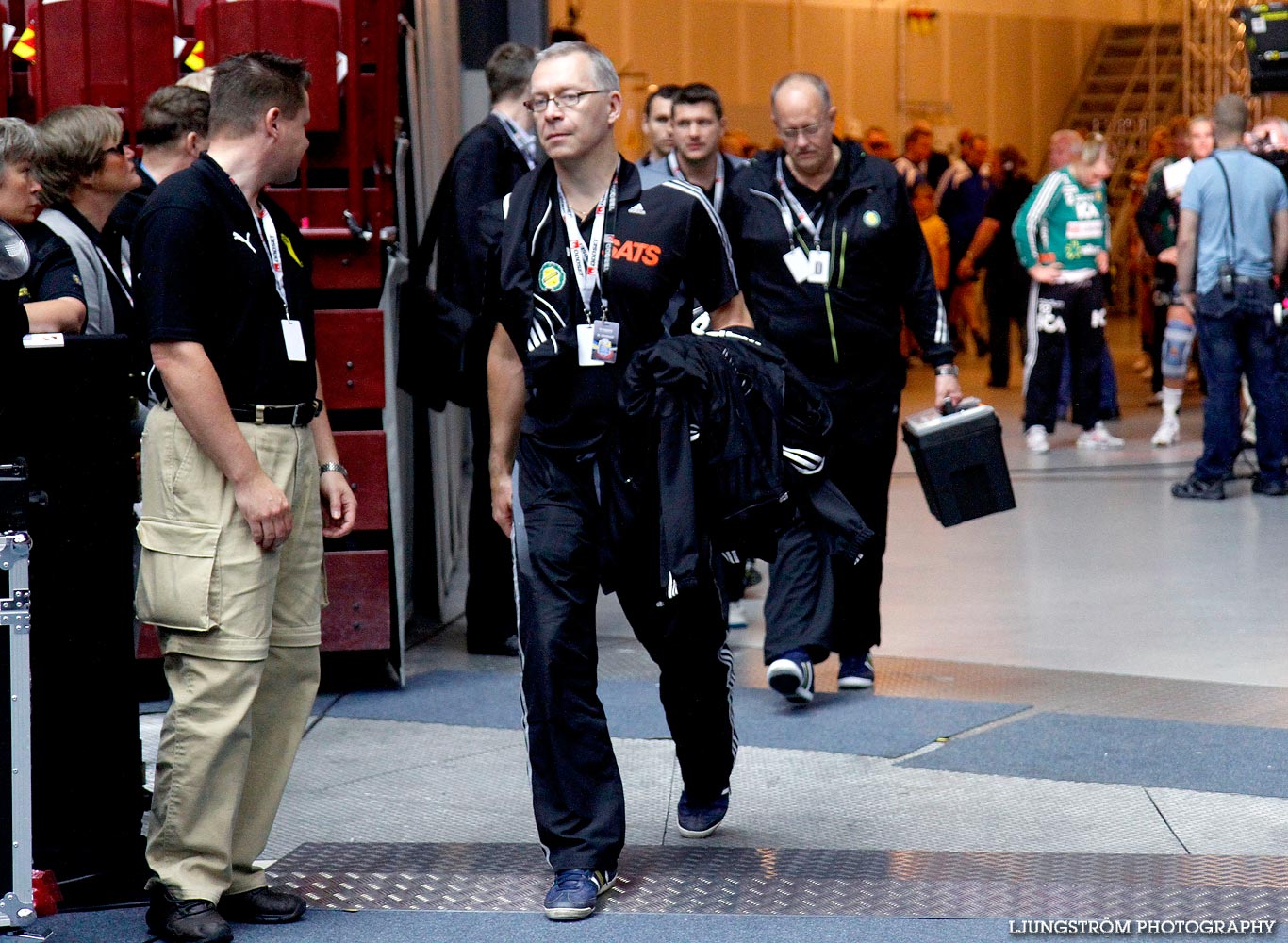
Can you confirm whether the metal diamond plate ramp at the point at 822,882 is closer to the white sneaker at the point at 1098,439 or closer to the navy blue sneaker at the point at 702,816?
the navy blue sneaker at the point at 702,816

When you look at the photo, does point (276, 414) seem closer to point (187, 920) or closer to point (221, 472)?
point (221, 472)

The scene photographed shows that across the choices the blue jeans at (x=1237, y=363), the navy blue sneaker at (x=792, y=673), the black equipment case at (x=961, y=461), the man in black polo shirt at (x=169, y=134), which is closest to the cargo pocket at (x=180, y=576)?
the man in black polo shirt at (x=169, y=134)

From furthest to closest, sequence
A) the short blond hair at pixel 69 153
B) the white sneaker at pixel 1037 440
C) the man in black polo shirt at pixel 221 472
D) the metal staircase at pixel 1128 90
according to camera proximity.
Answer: the metal staircase at pixel 1128 90 < the white sneaker at pixel 1037 440 < the short blond hair at pixel 69 153 < the man in black polo shirt at pixel 221 472

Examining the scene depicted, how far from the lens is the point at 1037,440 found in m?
11.1

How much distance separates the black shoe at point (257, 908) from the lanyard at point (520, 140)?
2.93 m

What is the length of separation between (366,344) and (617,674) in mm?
1411

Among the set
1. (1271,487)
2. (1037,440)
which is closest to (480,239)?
(1271,487)

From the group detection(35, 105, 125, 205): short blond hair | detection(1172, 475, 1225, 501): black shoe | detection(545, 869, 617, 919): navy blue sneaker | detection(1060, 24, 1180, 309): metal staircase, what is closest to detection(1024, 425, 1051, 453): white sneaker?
detection(1172, 475, 1225, 501): black shoe

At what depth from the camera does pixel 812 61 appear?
2180cm

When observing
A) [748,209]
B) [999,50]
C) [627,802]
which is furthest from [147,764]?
[999,50]

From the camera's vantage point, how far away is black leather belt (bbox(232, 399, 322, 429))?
3.51 m

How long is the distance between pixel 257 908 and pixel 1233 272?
6936mm

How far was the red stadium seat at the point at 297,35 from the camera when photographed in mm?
5348

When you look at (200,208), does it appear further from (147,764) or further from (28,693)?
(147,764)
